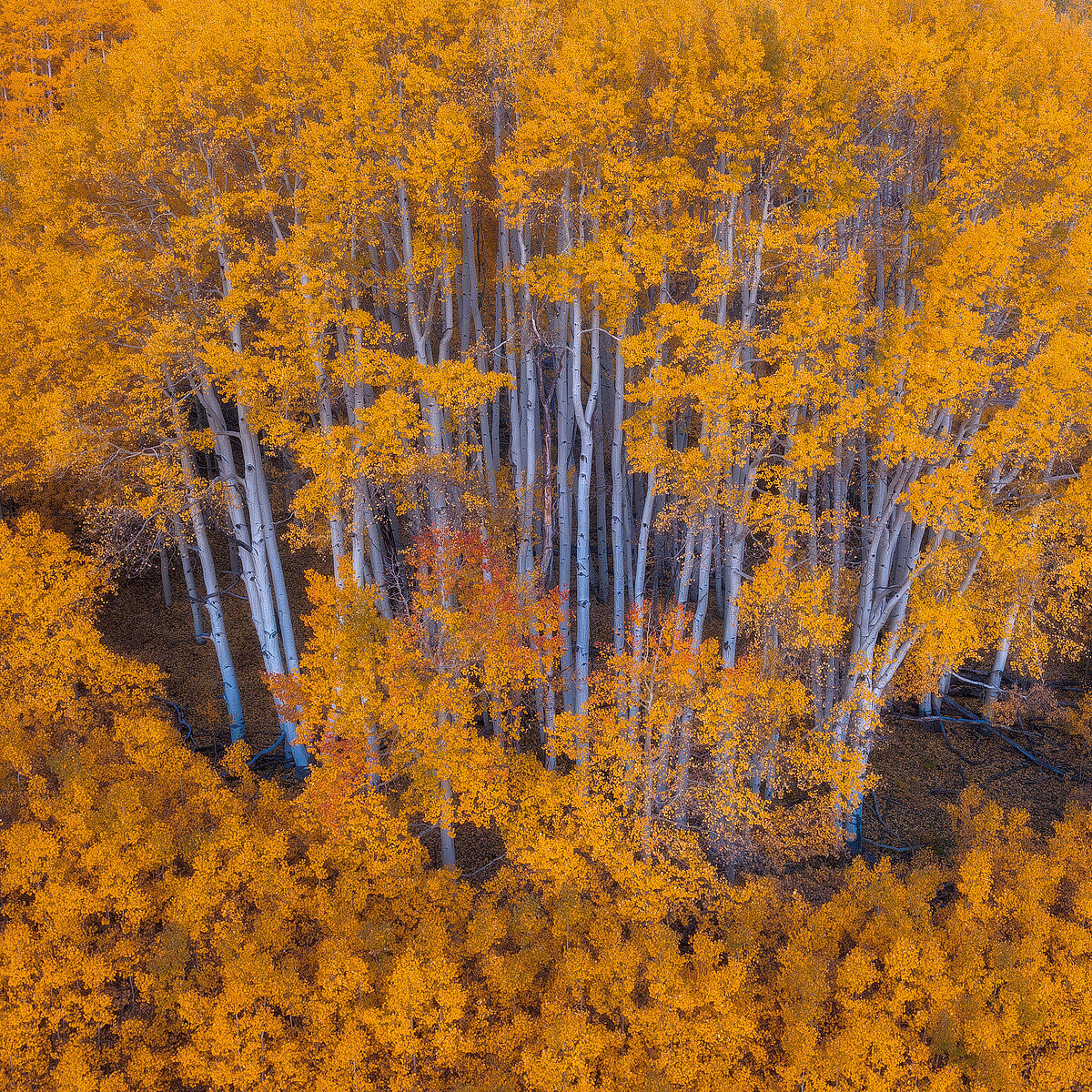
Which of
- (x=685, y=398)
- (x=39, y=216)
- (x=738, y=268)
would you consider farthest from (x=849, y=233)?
(x=39, y=216)

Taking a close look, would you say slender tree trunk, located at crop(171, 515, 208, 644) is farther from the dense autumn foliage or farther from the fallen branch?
the fallen branch

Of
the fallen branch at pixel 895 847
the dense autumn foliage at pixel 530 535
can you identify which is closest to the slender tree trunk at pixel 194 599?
the dense autumn foliage at pixel 530 535

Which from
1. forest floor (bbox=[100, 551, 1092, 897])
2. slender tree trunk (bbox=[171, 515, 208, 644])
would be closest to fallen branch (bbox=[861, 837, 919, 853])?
forest floor (bbox=[100, 551, 1092, 897])

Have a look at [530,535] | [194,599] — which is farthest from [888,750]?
[194,599]

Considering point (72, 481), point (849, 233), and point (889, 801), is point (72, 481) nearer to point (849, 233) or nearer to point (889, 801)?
point (849, 233)

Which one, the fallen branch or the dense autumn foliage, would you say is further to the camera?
the fallen branch

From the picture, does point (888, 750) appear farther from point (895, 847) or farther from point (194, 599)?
point (194, 599)
